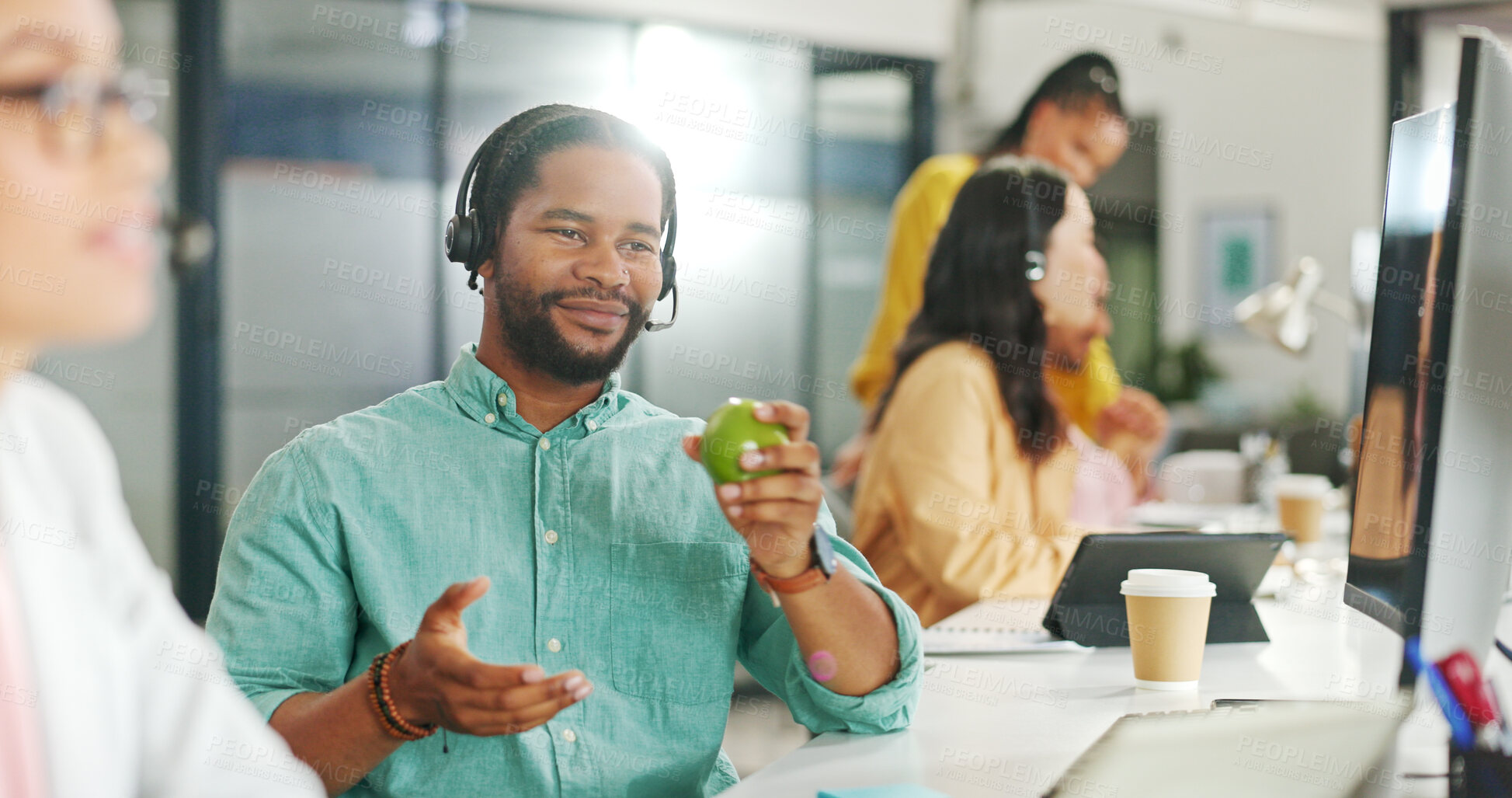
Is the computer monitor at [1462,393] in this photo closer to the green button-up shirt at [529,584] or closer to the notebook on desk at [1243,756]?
the notebook on desk at [1243,756]

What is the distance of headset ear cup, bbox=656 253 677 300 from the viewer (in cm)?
122

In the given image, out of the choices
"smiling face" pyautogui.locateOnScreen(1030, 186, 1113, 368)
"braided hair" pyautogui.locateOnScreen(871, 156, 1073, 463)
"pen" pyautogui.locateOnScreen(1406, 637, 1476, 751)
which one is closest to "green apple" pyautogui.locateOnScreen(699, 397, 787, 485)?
"pen" pyautogui.locateOnScreen(1406, 637, 1476, 751)

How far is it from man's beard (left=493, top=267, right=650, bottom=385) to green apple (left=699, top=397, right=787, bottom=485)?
0.73 feet

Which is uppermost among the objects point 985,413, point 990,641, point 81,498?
point 81,498

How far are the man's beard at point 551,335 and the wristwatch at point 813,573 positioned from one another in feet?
0.85

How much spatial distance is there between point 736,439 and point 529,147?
379 mm

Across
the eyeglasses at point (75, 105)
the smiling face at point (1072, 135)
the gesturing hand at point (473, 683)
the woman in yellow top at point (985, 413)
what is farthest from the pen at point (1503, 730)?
the smiling face at point (1072, 135)

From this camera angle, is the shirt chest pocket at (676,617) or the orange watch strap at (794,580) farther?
the shirt chest pocket at (676,617)

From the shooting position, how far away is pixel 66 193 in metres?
0.40

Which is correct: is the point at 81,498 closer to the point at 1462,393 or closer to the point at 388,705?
the point at 388,705

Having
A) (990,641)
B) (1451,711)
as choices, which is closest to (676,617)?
(990,641)

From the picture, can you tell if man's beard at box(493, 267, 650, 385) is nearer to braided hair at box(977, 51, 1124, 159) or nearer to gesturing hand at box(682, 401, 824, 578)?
gesturing hand at box(682, 401, 824, 578)

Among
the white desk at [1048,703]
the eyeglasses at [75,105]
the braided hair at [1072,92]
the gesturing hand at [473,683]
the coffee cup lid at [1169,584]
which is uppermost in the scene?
the braided hair at [1072,92]

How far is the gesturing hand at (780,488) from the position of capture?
950mm
